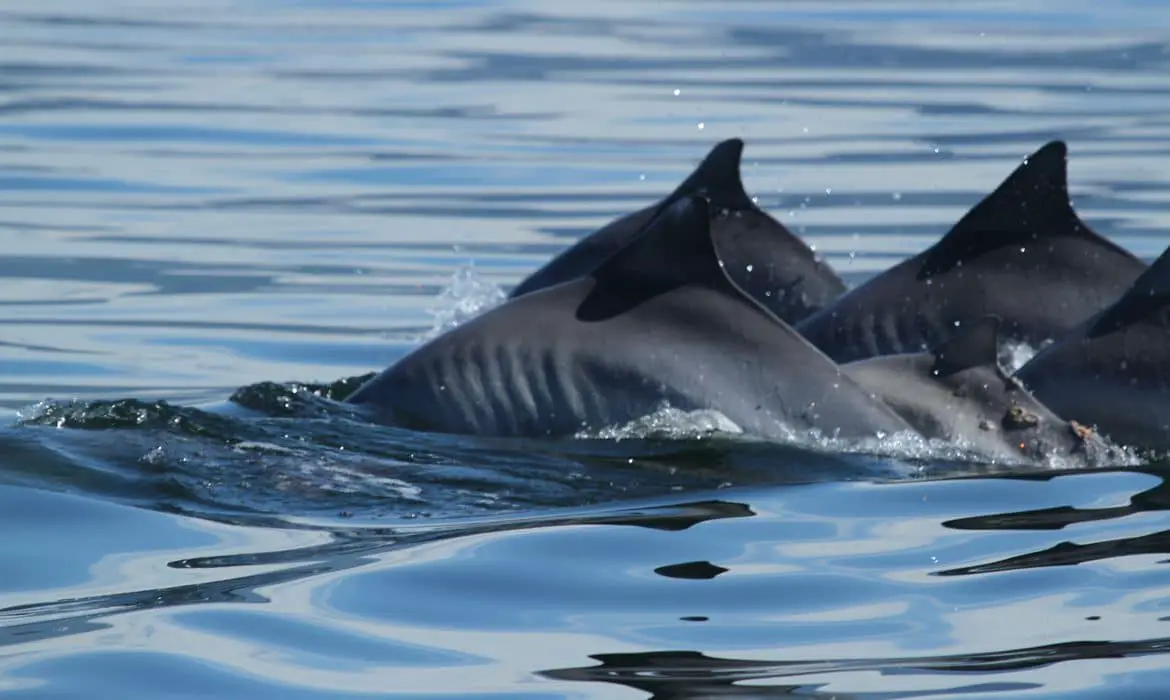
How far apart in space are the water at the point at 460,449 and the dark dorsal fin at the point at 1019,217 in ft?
6.26

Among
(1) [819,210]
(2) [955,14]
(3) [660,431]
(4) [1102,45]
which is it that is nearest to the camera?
(3) [660,431]

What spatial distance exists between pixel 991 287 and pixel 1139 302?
1331 millimetres

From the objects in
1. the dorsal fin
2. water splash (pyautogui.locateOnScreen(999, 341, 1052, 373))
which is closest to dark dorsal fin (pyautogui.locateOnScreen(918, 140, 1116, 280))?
water splash (pyautogui.locateOnScreen(999, 341, 1052, 373))

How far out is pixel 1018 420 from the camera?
988 cm

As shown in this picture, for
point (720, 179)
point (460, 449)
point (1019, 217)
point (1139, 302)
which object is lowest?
point (460, 449)

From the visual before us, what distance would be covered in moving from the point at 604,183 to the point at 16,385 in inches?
382

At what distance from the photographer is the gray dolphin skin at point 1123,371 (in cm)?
1023

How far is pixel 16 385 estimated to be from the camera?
1263cm

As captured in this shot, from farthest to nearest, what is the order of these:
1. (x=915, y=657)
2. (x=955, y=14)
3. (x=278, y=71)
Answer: (x=955, y=14)
(x=278, y=71)
(x=915, y=657)

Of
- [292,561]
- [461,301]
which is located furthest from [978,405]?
[461,301]

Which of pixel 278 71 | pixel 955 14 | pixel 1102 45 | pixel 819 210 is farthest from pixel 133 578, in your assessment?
pixel 955 14

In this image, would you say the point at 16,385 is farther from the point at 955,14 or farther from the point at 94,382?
the point at 955,14

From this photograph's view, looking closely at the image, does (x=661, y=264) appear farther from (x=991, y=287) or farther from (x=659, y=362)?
(x=991, y=287)

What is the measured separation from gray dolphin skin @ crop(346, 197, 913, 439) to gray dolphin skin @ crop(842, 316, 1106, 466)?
20 centimetres
